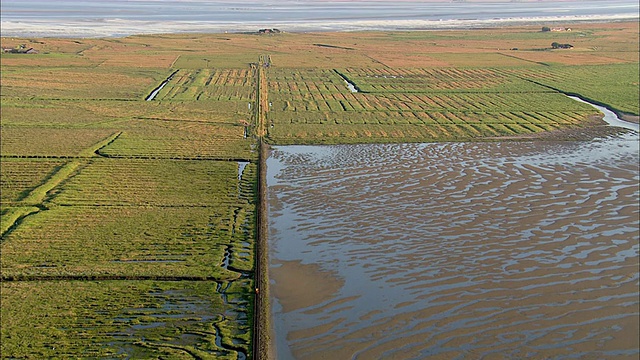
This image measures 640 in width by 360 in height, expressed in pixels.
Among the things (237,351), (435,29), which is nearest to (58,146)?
(237,351)

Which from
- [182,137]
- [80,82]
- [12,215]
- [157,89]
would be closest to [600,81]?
[157,89]

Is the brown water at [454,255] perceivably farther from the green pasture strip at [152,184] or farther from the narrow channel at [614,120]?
the narrow channel at [614,120]

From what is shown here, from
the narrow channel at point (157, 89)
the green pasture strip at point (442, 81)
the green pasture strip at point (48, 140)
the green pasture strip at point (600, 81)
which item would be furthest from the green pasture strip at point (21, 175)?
the green pasture strip at point (600, 81)

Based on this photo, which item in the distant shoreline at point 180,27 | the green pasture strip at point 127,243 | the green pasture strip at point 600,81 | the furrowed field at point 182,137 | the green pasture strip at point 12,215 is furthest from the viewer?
the distant shoreline at point 180,27

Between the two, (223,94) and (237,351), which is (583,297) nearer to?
(237,351)

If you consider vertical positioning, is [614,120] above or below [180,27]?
below

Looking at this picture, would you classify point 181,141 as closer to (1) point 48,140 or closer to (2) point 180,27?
(1) point 48,140
